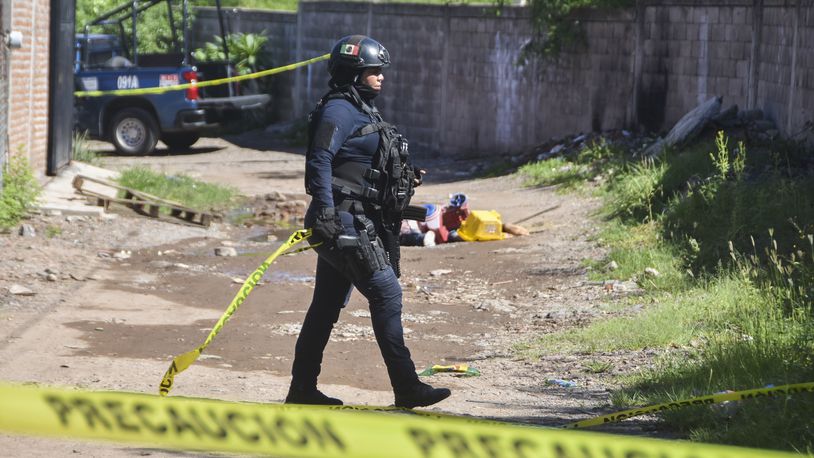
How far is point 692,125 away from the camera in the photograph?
1386 centimetres

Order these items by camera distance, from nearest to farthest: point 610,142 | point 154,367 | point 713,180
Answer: point 154,367 < point 713,180 < point 610,142

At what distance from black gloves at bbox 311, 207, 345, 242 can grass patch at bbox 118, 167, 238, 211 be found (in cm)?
879

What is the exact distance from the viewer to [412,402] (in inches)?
228

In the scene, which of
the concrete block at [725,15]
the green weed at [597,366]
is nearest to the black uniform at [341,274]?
the green weed at [597,366]

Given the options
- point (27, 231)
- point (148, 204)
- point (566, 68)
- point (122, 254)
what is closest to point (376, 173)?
point (122, 254)

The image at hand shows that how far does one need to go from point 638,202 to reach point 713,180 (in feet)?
3.12

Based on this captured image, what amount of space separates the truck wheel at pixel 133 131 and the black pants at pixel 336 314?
14.5 m

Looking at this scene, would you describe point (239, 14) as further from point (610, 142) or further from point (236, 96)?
point (610, 142)

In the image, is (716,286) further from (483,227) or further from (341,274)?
(483,227)

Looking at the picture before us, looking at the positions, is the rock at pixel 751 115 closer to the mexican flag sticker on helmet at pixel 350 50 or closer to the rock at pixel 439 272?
the rock at pixel 439 272

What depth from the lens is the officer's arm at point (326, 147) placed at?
223 inches

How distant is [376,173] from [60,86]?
30.5 feet

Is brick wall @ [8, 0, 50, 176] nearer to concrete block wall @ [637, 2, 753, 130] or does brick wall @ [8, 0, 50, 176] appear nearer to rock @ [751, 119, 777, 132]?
rock @ [751, 119, 777, 132]

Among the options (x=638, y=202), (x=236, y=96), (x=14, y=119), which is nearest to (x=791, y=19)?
(x=638, y=202)
